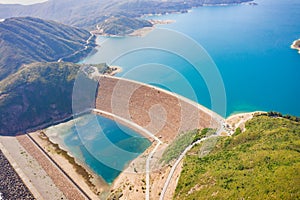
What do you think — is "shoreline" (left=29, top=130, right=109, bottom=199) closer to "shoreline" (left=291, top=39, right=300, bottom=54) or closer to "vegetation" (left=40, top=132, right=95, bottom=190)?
"vegetation" (left=40, top=132, right=95, bottom=190)

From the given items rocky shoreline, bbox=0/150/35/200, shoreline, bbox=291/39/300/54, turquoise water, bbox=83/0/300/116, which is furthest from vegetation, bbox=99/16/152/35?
rocky shoreline, bbox=0/150/35/200

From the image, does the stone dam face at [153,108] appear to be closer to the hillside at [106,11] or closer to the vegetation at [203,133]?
the vegetation at [203,133]

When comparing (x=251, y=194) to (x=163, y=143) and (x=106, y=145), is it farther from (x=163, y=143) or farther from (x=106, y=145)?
(x=106, y=145)

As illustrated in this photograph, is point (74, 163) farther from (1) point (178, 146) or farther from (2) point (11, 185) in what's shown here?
(1) point (178, 146)

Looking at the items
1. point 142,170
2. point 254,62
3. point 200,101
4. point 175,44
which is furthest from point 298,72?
point 142,170

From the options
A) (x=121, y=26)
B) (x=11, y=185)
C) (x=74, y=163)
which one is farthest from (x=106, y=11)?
(x=11, y=185)

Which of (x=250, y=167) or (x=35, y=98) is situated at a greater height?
(x=250, y=167)

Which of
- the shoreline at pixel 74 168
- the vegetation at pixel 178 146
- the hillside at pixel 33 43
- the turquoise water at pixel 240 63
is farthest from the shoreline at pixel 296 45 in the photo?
the hillside at pixel 33 43
